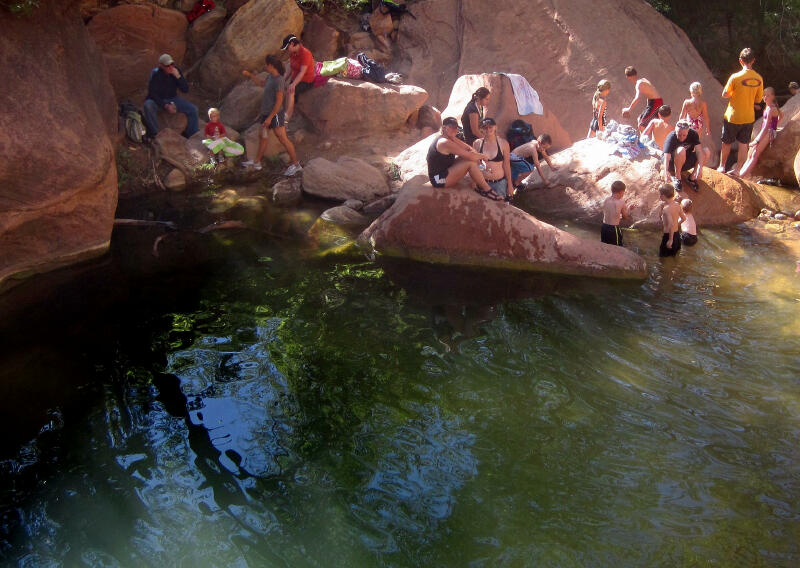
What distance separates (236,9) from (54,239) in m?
7.00

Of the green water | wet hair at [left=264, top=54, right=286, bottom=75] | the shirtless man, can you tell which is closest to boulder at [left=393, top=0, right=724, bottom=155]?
the shirtless man

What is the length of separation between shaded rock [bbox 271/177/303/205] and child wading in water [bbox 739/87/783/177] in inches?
277

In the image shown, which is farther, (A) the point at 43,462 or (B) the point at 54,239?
(B) the point at 54,239

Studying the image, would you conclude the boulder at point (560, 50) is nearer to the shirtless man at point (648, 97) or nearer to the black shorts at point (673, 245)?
the shirtless man at point (648, 97)

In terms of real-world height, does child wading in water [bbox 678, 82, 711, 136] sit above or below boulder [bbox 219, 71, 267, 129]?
above

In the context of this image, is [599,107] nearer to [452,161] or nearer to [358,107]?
[452,161]

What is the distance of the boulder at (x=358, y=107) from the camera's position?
11.2 m

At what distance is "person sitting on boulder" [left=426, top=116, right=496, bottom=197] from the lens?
7660 mm

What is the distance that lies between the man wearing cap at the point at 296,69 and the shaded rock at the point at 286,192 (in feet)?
5.46

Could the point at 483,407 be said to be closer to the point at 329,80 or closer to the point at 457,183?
the point at 457,183

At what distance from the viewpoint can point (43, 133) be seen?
697cm

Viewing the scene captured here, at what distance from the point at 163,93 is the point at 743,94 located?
30.0 ft

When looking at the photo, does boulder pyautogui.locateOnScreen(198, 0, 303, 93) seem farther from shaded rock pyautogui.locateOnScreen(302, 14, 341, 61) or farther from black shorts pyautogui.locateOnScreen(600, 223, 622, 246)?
black shorts pyautogui.locateOnScreen(600, 223, 622, 246)

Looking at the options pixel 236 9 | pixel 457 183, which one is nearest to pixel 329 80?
pixel 236 9
